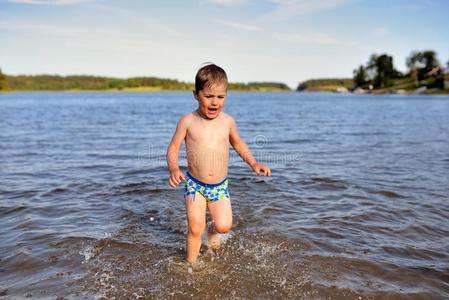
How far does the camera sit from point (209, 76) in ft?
14.9

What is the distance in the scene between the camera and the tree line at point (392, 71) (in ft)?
424

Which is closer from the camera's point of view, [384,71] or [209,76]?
[209,76]

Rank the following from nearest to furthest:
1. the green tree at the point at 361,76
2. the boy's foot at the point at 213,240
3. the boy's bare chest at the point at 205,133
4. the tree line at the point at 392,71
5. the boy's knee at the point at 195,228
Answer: the boy's knee at the point at 195,228
the boy's bare chest at the point at 205,133
the boy's foot at the point at 213,240
the tree line at the point at 392,71
the green tree at the point at 361,76

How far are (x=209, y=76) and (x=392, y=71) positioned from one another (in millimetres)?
152641

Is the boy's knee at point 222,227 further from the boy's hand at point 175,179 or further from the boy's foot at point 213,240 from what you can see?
the boy's hand at point 175,179

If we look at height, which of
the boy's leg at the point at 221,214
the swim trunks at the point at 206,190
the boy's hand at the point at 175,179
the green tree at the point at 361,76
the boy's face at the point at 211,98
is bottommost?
the boy's leg at the point at 221,214

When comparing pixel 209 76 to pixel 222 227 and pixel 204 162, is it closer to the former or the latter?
pixel 204 162

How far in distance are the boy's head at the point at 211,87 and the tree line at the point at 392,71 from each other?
392ft

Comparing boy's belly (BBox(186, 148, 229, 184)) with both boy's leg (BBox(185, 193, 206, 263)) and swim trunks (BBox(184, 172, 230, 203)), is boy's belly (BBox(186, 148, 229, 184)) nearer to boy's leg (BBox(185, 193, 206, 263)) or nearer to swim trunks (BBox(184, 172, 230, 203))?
swim trunks (BBox(184, 172, 230, 203))

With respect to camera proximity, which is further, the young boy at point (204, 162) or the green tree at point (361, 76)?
the green tree at point (361, 76)

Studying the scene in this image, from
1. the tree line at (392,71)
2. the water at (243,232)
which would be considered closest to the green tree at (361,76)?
the tree line at (392,71)

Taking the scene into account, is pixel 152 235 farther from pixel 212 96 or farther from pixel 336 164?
pixel 336 164

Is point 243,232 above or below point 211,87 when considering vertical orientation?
below

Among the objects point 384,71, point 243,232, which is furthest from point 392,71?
point 243,232
